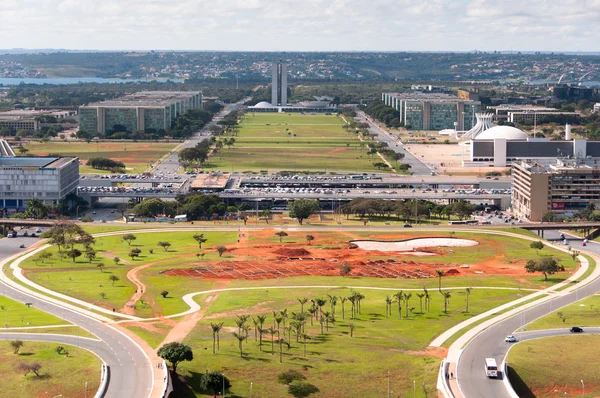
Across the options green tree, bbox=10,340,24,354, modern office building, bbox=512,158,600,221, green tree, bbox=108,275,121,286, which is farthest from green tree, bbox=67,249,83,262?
modern office building, bbox=512,158,600,221

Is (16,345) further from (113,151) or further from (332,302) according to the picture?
(113,151)

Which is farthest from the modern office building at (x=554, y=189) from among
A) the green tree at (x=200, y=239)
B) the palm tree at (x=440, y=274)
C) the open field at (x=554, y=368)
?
the open field at (x=554, y=368)

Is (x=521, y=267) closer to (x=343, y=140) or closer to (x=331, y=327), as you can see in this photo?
(x=331, y=327)

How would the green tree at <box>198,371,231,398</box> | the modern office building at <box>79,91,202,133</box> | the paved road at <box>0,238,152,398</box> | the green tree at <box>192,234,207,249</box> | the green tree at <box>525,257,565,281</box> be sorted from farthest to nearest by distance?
the modern office building at <box>79,91,202,133</box> < the green tree at <box>192,234,207,249</box> < the green tree at <box>525,257,565,281</box> < the green tree at <box>198,371,231,398</box> < the paved road at <box>0,238,152,398</box>

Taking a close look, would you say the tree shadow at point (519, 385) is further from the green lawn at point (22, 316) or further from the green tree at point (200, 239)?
the green tree at point (200, 239)

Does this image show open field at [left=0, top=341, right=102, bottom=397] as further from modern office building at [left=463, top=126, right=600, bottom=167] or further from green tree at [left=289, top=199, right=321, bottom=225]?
modern office building at [left=463, top=126, right=600, bottom=167]

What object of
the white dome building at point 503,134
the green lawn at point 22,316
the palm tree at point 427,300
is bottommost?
the green lawn at point 22,316
